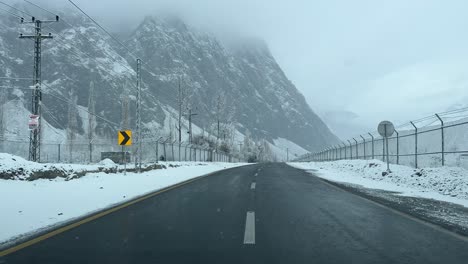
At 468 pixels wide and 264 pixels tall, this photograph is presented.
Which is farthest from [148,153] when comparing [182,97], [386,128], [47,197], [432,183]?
[47,197]

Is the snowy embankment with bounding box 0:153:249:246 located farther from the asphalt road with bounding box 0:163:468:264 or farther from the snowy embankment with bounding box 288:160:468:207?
the snowy embankment with bounding box 288:160:468:207

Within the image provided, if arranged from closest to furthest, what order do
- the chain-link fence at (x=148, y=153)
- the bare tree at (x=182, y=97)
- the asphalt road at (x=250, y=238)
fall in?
the asphalt road at (x=250, y=238) < the chain-link fence at (x=148, y=153) < the bare tree at (x=182, y=97)

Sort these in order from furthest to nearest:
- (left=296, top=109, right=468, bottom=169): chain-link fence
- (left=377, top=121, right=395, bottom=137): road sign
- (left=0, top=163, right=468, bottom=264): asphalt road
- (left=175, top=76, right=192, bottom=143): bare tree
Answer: (left=175, top=76, right=192, bottom=143): bare tree → (left=377, top=121, right=395, bottom=137): road sign → (left=296, top=109, right=468, bottom=169): chain-link fence → (left=0, top=163, right=468, bottom=264): asphalt road

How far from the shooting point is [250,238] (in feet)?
20.2

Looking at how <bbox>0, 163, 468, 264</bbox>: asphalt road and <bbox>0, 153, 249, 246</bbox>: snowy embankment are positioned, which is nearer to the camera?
<bbox>0, 163, 468, 264</bbox>: asphalt road

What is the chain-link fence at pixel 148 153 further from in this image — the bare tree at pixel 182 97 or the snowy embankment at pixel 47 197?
the snowy embankment at pixel 47 197

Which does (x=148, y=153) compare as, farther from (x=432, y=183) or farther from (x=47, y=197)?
(x=47, y=197)

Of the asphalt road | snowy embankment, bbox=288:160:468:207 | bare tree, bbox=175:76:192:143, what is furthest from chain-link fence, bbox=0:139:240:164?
the asphalt road

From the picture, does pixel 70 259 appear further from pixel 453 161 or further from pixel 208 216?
pixel 453 161

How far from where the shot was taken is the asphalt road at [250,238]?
17.0ft

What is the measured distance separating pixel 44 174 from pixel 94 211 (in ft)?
20.1

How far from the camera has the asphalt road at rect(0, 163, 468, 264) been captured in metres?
5.18

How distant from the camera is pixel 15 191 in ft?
35.3

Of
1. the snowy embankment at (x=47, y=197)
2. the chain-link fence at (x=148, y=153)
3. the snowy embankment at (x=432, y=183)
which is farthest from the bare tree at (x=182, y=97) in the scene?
the snowy embankment at (x=47, y=197)
